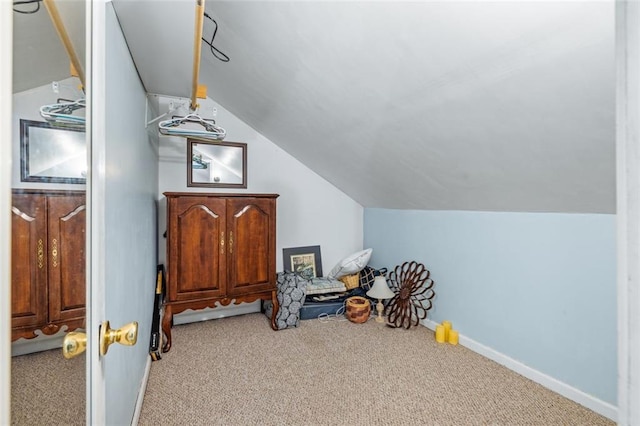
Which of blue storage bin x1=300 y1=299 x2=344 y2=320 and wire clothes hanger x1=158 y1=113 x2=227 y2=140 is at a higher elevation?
wire clothes hanger x1=158 y1=113 x2=227 y2=140

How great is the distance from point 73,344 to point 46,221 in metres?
0.28

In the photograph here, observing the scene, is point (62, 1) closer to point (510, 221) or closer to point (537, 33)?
point (537, 33)

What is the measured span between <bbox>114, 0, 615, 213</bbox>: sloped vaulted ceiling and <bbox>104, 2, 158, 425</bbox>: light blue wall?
8.0 inches

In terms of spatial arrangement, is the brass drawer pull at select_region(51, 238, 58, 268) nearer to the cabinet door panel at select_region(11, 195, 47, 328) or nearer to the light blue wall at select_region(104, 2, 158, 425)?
the cabinet door panel at select_region(11, 195, 47, 328)

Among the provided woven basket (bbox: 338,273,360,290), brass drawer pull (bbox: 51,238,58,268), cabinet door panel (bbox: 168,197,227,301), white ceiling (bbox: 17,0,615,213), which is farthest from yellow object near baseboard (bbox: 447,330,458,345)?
brass drawer pull (bbox: 51,238,58,268)

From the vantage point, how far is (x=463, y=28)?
1284 millimetres

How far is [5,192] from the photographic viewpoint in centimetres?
36

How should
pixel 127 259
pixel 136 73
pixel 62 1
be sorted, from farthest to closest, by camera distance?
pixel 136 73
pixel 127 259
pixel 62 1

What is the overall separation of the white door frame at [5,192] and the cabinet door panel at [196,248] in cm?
233

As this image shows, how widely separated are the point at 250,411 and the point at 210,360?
723mm

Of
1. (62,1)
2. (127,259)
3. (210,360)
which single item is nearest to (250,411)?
(210,360)

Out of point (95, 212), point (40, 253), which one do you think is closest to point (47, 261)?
point (40, 253)

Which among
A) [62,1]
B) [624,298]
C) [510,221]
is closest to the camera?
[624,298]

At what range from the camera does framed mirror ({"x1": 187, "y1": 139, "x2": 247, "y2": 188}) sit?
3.24 meters
